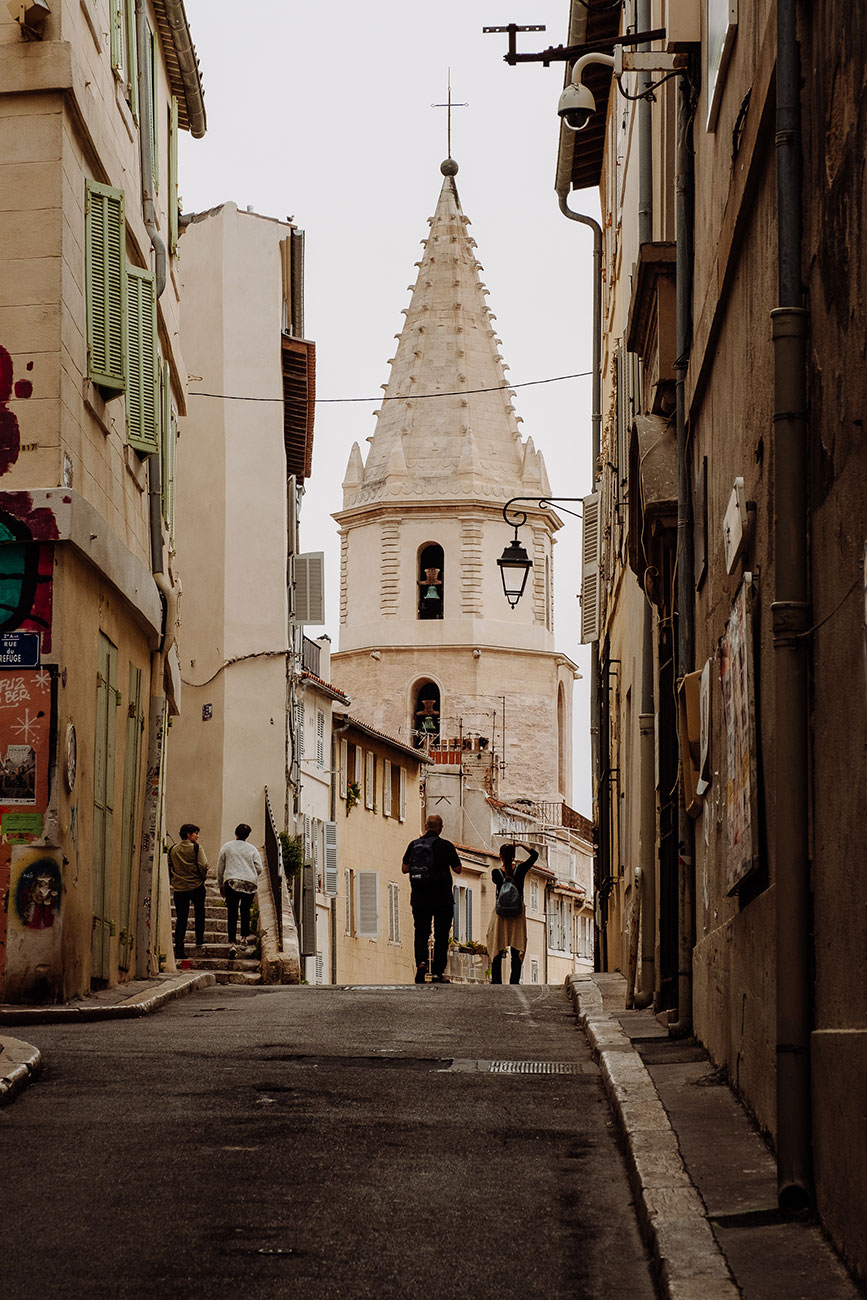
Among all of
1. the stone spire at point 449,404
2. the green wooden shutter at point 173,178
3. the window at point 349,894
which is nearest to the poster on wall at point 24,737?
the green wooden shutter at point 173,178

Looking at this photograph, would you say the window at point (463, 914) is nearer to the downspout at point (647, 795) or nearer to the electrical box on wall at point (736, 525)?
the downspout at point (647, 795)

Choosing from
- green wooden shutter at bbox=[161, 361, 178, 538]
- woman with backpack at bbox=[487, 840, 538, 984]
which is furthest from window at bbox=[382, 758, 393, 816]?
green wooden shutter at bbox=[161, 361, 178, 538]

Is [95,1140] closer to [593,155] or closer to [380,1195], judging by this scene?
[380,1195]

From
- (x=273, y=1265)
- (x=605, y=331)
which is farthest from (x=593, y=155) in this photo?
(x=273, y=1265)

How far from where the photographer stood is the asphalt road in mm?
5938

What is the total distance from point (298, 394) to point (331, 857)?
15827 mm

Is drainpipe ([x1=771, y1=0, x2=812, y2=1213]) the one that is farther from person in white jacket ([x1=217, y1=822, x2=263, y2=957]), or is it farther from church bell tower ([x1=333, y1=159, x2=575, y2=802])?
church bell tower ([x1=333, y1=159, x2=575, y2=802])

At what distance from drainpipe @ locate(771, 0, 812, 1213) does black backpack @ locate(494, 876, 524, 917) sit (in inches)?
627

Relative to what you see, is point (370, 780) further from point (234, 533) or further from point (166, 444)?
point (166, 444)

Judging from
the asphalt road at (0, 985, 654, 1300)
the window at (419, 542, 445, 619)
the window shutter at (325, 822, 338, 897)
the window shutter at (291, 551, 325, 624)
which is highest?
the window at (419, 542, 445, 619)

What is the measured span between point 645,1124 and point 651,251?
643 centimetres

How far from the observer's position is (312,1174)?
291 inches

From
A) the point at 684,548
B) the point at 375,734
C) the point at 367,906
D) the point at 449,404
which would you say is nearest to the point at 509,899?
the point at 684,548

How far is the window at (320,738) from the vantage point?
50.2 m
